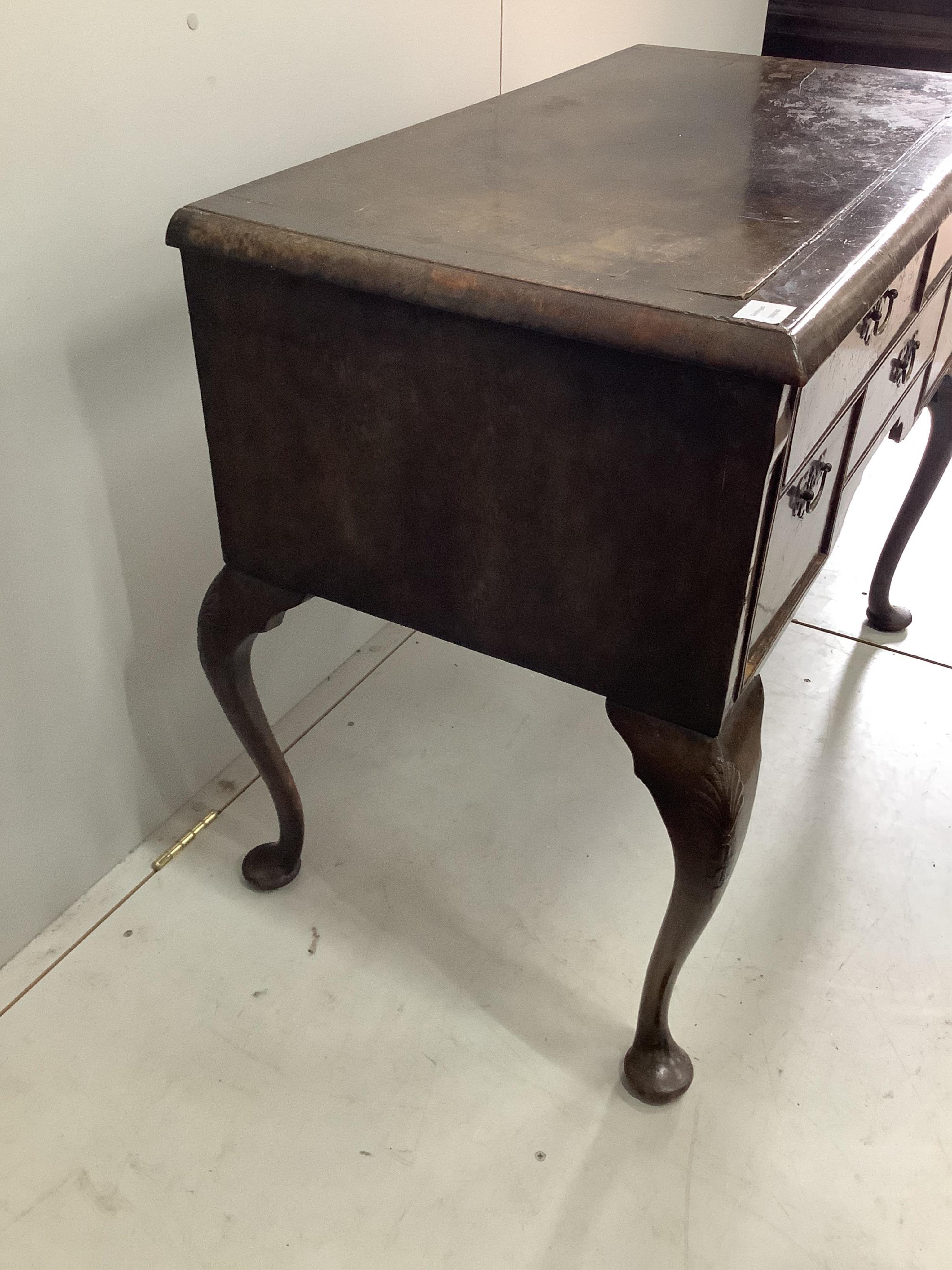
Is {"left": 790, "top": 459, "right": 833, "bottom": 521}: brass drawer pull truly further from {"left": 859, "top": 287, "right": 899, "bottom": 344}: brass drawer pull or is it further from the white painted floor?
the white painted floor

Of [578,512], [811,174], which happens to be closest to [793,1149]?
[578,512]

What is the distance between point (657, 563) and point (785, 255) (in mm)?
245

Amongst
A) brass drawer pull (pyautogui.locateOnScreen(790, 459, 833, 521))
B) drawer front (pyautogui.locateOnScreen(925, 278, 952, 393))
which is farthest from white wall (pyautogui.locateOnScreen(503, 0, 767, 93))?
brass drawer pull (pyautogui.locateOnScreen(790, 459, 833, 521))

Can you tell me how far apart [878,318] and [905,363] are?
0.21m

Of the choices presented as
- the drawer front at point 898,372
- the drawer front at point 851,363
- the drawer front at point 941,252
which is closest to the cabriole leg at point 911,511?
the drawer front at point 898,372

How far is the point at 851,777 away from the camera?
1509mm

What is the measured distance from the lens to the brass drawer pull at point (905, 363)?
1.05 metres

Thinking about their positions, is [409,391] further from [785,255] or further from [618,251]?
[785,255]

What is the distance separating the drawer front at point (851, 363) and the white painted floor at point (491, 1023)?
2.20 feet

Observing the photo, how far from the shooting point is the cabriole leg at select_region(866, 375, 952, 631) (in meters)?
1.54

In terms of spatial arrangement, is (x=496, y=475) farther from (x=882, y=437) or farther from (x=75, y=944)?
(x=75, y=944)

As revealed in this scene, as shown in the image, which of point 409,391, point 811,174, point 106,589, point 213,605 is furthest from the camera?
point 106,589

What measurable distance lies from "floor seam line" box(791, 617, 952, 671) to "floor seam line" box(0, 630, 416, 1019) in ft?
2.11

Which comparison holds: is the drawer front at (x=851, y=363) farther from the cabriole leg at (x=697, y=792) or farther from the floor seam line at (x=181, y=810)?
the floor seam line at (x=181, y=810)
